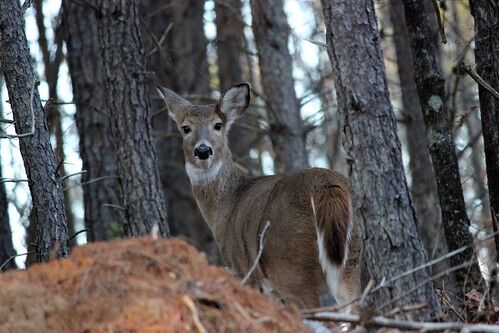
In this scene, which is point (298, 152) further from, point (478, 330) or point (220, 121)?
point (478, 330)

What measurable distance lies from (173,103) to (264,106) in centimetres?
205

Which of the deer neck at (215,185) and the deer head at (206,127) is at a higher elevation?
the deer head at (206,127)

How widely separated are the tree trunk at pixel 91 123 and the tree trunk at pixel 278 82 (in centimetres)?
198

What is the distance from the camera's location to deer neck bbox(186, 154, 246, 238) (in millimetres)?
10180

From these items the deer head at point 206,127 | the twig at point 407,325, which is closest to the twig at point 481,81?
the twig at point 407,325

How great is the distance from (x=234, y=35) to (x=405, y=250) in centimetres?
1143

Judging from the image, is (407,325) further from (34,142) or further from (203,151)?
(203,151)

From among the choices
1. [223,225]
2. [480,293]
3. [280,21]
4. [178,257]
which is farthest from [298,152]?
[178,257]

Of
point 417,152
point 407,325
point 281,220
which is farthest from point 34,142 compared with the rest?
point 417,152

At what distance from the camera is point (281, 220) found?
321 inches

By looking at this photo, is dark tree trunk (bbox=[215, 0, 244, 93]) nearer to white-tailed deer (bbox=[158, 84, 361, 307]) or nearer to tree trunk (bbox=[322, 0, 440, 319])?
white-tailed deer (bbox=[158, 84, 361, 307])

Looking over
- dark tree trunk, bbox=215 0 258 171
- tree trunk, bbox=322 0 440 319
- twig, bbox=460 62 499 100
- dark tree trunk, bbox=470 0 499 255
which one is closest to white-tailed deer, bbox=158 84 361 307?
dark tree trunk, bbox=470 0 499 255

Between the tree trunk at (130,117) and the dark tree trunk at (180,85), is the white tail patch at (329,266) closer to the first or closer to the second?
the tree trunk at (130,117)

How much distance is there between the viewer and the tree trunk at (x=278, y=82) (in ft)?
41.3
